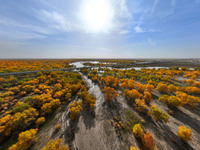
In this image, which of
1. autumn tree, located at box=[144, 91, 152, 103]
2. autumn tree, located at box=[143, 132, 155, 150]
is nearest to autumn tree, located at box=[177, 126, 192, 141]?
autumn tree, located at box=[143, 132, 155, 150]

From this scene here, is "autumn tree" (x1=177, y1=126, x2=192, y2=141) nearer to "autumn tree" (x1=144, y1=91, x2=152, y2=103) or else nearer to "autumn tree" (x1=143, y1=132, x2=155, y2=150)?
"autumn tree" (x1=143, y1=132, x2=155, y2=150)

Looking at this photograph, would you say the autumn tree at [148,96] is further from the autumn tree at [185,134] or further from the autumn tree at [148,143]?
the autumn tree at [148,143]

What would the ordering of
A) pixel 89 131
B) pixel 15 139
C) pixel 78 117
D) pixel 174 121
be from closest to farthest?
pixel 15 139, pixel 89 131, pixel 174 121, pixel 78 117

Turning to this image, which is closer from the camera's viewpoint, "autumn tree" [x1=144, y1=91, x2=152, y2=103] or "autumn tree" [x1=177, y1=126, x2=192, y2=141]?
"autumn tree" [x1=177, y1=126, x2=192, y2=141]

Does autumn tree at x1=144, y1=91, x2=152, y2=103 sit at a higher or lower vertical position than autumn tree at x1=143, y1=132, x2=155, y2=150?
higher

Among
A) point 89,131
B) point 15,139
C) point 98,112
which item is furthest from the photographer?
point 98,112

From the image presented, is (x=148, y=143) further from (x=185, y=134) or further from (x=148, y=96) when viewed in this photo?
(x=148, y=96)

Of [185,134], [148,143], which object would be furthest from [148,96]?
[148,143]

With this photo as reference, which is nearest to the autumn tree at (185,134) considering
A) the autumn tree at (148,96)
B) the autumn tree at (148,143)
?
the autumn tree at (148,143)

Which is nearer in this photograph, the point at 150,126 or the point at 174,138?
the point at 174,138

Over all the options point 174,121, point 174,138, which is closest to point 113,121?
point 174,138

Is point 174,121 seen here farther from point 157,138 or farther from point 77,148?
point 77,148
